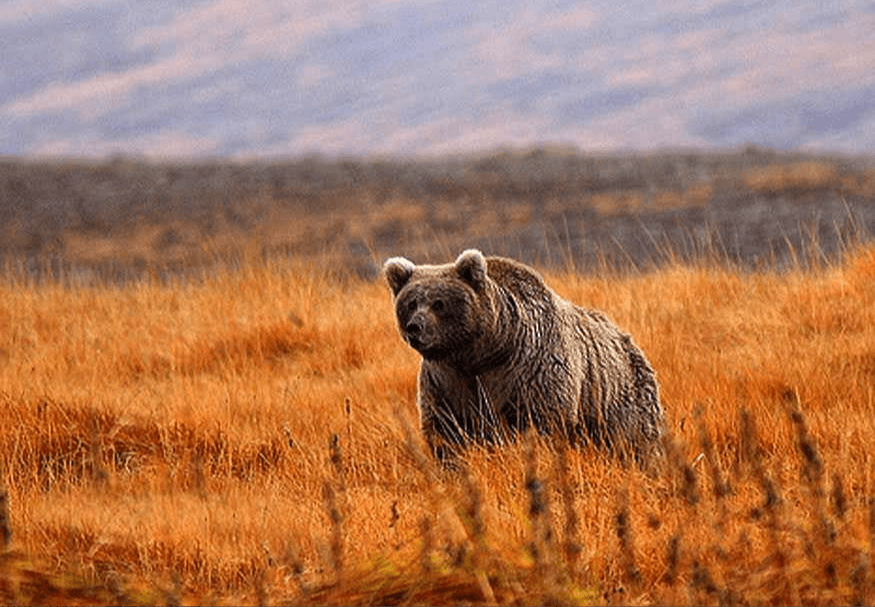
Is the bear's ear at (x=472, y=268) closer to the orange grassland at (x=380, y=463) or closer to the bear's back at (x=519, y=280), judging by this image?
the bear's back at (x=519, y=280)

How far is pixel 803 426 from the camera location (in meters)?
3.13

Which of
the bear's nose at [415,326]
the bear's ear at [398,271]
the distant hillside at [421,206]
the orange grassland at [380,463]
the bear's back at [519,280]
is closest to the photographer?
the orange grassland at [380,463]

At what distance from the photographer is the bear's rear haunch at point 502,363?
559 centimetres

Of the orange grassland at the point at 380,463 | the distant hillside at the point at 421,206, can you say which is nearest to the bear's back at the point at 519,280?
the orange grassland at the point at 380,463

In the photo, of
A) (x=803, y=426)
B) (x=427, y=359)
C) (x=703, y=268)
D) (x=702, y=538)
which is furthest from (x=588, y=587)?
(x=703, y=268)

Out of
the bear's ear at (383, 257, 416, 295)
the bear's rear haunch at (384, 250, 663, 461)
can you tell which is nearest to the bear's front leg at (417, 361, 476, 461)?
the bear's rear haunch at (384, 250, 663, 461)

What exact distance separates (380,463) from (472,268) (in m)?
1.05

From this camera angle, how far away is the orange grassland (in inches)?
140

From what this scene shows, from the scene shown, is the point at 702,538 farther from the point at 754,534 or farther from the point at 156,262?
the point at 156,262

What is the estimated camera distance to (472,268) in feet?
18.6

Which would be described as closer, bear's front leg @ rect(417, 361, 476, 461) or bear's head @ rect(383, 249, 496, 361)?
bear's head @ rect(383, 249, 496, 361)

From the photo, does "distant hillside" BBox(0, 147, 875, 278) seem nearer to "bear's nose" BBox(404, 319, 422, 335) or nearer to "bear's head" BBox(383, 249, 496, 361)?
"bear's head" BBox(383, 249, 496, 361)

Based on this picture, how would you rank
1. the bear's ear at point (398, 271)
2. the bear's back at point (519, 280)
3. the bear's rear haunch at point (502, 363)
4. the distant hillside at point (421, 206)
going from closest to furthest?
the bear's rear haunch at point (502, 363)
the bear's ear at point (398, 271)
the bear's back at point (519, 280)
the distant hillside at point (421, 206)

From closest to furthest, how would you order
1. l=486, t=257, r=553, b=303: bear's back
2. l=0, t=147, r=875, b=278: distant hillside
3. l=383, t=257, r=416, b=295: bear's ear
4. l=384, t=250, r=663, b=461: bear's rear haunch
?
1. l=384, t=250, r=663, b=461: bear's rear haunch
2. l=383, t=257, r=416, b=295: bear's ear
3. l=486, t=257, r=553, b=303: bear's back
4. l=0, t=147, r=875, b=278: distant hillside
